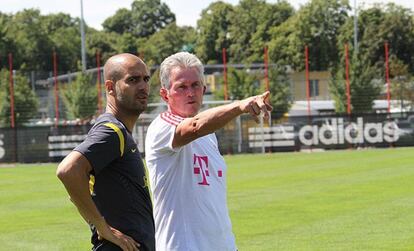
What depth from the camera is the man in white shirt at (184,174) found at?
4.86 metres

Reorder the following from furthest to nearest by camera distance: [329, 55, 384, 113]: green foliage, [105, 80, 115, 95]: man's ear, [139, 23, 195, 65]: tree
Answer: [139, 23, 195, 65]: tree
[329, 55, 384, 113]: green foliage
[105, 80, 115, 95]: man's ear

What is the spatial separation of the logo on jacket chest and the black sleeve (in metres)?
0.46

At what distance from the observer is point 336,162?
94.5 ft

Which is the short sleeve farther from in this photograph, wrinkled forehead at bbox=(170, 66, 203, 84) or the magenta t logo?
wrinkled forehead at bbox=(170, 66, 203, 84)

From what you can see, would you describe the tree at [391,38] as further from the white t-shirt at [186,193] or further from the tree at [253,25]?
the white t-shirt at [186,193]

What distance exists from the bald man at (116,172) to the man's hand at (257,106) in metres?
0.82

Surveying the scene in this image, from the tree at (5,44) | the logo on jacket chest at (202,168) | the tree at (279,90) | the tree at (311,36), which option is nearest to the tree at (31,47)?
the tree at (5,44)

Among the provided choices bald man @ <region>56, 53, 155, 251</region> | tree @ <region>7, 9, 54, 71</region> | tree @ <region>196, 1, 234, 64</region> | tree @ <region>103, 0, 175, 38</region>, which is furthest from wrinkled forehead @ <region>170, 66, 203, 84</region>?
tree @ <region>103, 0, 175, 38</region>

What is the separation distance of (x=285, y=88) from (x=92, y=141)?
154 feet

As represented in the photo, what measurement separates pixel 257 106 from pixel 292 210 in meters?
11.2

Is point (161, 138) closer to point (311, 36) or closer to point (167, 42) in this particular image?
point (311, 36)

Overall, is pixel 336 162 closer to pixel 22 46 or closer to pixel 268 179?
pixel 268 179

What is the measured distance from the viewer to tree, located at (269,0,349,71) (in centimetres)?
8962

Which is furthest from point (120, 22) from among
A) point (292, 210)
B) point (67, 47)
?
point (292, 210)
